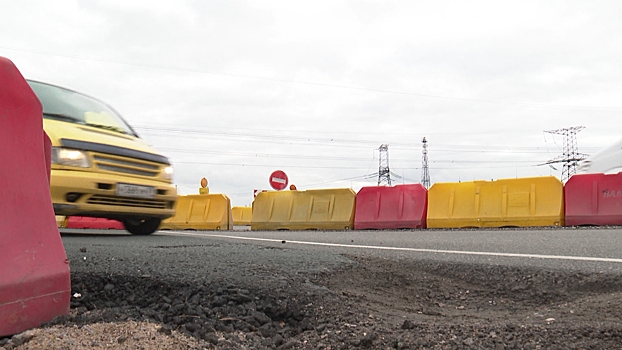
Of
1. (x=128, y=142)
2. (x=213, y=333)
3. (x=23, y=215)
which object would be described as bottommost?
(x=213, y=333)

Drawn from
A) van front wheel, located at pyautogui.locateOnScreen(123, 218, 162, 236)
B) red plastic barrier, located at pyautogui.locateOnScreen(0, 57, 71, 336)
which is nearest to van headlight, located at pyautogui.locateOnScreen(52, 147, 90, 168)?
van front wheel, located at pyautogui.locateOnScreen(123, 218, 162, 236)

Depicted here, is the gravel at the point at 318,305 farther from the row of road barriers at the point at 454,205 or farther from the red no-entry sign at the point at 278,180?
the red no-entry sign at the point at 278,180

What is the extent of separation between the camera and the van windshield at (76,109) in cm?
643

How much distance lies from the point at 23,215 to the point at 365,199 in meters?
9.73

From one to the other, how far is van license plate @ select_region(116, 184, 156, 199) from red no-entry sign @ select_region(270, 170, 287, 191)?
35.9 feet

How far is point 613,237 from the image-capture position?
5.92 m

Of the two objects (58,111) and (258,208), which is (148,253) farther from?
(258,208)

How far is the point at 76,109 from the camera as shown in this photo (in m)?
6.77

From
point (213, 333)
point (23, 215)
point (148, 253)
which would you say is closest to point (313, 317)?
point (213, 333)

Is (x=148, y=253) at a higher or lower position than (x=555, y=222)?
lower

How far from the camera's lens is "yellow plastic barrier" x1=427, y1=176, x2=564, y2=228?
9.52m

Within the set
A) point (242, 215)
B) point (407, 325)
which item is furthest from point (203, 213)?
point (242, 215)

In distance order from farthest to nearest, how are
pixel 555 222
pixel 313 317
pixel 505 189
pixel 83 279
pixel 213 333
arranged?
pixel 505 189
pixel 555 222
pixel 83 279
pixel 313 317
pixel 213 333

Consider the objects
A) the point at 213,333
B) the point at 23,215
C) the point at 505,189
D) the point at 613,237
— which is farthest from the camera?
the point at 505,189
